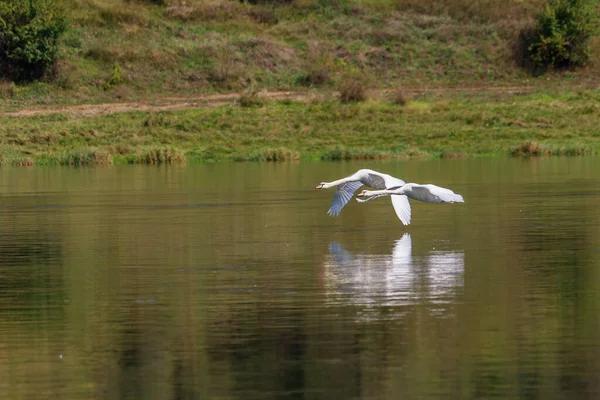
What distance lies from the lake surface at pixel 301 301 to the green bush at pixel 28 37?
108 ft

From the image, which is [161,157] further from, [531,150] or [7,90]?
[7,90]

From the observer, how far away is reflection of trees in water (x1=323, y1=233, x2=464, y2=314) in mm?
11797

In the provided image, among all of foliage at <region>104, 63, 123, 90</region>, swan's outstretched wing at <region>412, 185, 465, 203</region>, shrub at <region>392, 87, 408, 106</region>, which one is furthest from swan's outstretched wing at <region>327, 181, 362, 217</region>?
foliage at <region>104, 63, 123, 90</region>

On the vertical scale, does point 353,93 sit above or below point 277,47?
below

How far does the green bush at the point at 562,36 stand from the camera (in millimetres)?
59156

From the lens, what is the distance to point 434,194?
16.2 m

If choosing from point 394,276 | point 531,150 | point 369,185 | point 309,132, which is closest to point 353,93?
point 309,132

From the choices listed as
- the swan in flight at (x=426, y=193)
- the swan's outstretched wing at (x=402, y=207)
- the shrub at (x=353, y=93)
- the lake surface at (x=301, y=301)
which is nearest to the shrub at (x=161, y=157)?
the shrub at (x=353, y=93)

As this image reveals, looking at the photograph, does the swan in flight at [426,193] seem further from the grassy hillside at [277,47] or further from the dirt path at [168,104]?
the grassy hillside at [277,47]

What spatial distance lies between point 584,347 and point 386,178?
852 centimetres

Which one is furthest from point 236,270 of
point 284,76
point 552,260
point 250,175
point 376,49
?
point 376,49

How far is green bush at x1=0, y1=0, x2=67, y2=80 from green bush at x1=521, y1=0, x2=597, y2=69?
21.2 m

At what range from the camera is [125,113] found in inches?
1818

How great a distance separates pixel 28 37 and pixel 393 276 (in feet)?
147
